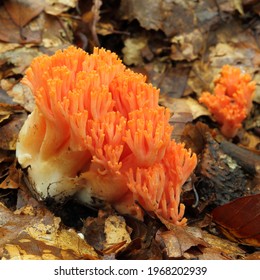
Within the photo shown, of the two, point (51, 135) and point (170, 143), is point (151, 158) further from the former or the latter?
point (51, 135)

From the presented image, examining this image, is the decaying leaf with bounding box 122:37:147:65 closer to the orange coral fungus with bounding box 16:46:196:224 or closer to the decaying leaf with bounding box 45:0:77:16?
the decaying leaf with bounding box 45:0:77:16

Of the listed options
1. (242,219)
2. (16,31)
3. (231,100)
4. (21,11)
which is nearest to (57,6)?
(21,11)

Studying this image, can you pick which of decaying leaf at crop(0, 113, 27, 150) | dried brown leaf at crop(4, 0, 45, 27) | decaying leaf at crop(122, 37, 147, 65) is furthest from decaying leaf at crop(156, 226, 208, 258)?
dried brown leaf at crop(4, 0, 45, 27)

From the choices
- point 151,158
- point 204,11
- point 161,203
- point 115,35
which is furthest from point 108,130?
point 204,11

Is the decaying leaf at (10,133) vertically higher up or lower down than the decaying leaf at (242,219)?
higher up

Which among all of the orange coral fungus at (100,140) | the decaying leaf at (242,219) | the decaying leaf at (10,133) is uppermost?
the orange coral fungus at (100,140)

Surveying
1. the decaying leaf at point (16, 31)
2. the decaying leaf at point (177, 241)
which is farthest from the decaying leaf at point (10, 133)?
the decaying leaf at point (177, 241)

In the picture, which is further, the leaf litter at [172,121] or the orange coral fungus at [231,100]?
the orange coral fungus at [231,100]

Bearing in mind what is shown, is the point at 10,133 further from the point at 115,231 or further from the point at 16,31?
the point at 16,31

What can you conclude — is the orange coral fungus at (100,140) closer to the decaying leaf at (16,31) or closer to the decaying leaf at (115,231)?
the decaying leaf at (115,231)
